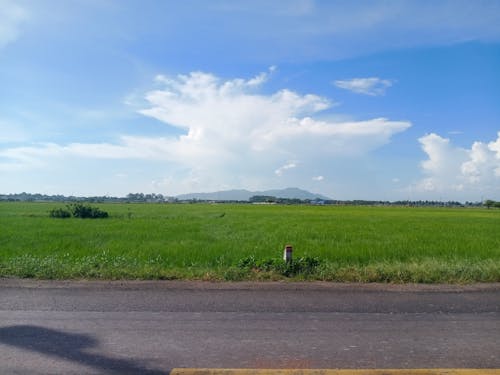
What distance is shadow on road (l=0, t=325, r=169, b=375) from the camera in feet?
12.2

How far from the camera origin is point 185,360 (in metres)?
3.90

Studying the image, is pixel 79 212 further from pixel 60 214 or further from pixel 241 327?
pixel 241 327

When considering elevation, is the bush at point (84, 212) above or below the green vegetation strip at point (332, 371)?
above

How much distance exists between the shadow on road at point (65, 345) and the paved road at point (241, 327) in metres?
0.01

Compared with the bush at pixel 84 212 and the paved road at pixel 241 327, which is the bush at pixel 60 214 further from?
the paved road at pixel 241 327

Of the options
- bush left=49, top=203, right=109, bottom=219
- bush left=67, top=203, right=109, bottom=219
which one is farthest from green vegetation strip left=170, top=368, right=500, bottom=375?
bush left=67, top=203, right=109, bottom=219

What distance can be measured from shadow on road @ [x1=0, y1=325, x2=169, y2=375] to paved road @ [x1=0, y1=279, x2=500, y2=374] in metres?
0.01

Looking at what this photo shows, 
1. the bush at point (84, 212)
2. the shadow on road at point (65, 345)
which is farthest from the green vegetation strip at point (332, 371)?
the bush at point (84, 212)

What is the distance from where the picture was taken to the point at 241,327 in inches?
191

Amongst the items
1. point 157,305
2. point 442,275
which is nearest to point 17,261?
point 157,305

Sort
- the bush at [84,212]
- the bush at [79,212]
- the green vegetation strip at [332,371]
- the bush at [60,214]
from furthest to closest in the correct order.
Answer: the bush at [84,212]
the bush at [79,212]
the bush at [60,214]
the green vegetation strip at [332,371]

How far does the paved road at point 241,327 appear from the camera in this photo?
3918mm

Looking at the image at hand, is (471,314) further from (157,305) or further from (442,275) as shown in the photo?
(157,305)

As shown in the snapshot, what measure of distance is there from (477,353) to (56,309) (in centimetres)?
532
